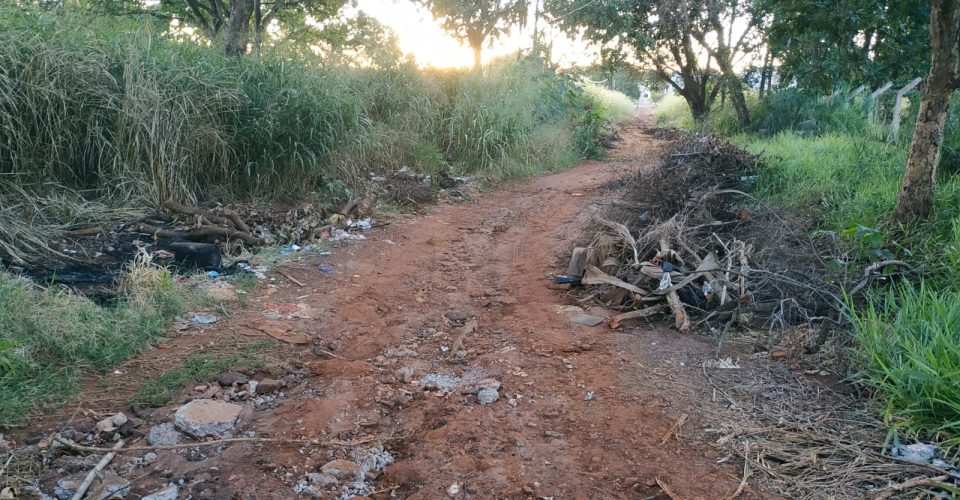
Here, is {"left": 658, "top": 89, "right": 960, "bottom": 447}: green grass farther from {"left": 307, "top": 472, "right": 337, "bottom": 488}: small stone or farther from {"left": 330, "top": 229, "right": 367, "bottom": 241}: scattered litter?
{"left": 330, "top": 229, "right": 367, "bottom": 241}: scattered litter

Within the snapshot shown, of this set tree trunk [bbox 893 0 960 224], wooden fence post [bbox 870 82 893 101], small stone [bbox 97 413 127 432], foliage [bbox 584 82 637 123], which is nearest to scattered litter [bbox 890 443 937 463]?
tree trunk [bbox 893 0 960 224]

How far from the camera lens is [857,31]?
601cm

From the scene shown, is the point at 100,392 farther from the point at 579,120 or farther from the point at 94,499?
the point at 579,120

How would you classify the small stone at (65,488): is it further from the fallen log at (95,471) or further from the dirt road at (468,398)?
the dirt road at (468,398)

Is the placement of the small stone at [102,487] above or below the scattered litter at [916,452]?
below

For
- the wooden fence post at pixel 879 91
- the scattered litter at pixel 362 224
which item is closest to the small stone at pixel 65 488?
the scattered litter at pixel 362 224

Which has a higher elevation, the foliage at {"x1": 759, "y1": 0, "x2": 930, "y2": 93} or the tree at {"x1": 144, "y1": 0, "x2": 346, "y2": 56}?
the tree at {"x1": 144, "y1": 0, "x2": 346, "y2": 56}

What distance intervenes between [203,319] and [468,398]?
6.06 ft

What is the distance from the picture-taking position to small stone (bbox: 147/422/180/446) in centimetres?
254

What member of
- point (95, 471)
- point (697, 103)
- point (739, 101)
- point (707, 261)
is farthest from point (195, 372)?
point (697, 103)

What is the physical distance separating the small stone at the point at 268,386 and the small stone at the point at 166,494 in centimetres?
81

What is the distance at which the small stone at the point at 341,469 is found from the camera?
7.99 ft

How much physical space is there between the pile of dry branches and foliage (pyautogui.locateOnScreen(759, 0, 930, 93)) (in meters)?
1.66

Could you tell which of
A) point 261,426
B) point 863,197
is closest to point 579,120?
point 863,197
